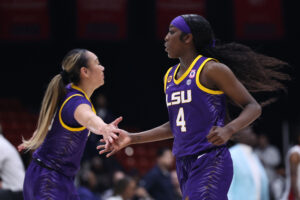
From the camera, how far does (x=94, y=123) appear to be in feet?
13.4

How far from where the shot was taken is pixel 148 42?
1609 centimetres

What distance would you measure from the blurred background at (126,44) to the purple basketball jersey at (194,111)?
10162 millimetres

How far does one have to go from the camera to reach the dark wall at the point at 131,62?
618 inches

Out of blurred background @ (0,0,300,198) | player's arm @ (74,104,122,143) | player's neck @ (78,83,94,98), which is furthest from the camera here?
blurred background @ (0,0,300,198)

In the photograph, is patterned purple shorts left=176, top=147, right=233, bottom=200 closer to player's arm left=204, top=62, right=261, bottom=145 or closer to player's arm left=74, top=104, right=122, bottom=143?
player's arm left=204, top=62, right=261, bottom=145

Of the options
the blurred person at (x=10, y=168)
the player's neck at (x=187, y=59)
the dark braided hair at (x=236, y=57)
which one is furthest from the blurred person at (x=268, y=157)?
the player's neck at (x=187, y=59)

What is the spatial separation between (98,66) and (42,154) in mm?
871

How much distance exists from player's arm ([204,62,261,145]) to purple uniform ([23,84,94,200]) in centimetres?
105

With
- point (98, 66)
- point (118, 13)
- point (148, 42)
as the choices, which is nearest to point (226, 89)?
point (98, 66)

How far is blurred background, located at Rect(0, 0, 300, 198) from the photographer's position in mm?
14641

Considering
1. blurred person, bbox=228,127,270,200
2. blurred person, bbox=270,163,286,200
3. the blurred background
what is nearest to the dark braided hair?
blurred person, bbox=228,127,270,200

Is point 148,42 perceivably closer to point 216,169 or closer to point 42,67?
point 42,67

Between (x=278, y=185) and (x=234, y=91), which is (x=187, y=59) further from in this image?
(x=278, y=185)

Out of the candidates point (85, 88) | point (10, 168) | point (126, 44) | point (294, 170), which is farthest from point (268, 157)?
point (85, 88)
